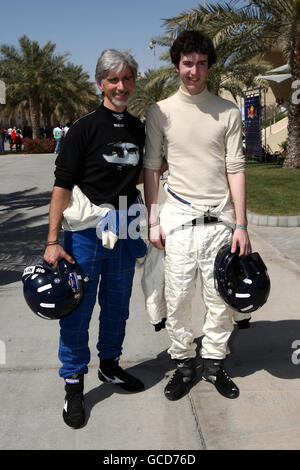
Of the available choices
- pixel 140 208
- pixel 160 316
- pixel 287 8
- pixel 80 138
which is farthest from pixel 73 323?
Result: pixel 287 8

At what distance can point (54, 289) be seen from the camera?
8.33 feet

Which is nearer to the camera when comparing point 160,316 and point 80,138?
point 80,138

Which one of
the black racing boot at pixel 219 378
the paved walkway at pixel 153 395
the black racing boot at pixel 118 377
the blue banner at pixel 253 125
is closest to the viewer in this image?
the paved walkway at pixel 153 395

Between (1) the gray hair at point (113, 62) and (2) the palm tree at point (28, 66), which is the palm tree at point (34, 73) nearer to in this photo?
A: (2) the palm tree at point (28, 66)

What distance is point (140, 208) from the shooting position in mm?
2848

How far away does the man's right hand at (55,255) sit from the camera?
262cm

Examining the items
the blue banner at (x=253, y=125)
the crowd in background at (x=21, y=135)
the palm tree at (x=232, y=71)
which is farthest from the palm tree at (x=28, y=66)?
the blue banner at (x=253, y=125)

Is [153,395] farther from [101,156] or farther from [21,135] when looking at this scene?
[21,135]

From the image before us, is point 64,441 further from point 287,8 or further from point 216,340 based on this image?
point 287,8

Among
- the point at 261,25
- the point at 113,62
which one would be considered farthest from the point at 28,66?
the point at 113,62

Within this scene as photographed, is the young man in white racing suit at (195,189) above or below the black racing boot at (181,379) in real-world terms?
above

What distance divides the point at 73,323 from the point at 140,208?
0.74 meters

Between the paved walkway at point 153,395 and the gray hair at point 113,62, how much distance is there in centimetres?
181

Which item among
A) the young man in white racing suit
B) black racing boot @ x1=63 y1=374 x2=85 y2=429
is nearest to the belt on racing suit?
the young man in white racing suit
